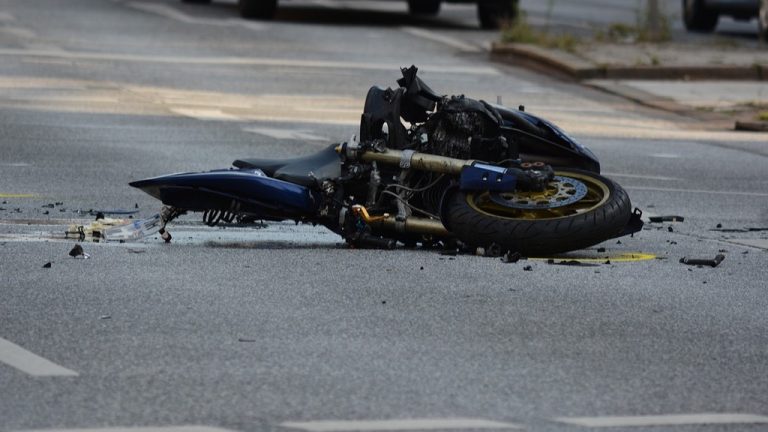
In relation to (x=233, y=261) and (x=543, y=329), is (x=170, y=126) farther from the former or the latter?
(x=543, y=329)

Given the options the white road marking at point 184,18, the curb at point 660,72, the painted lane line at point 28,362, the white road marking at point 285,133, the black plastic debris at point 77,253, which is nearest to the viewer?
the painted lane line at point 28,362

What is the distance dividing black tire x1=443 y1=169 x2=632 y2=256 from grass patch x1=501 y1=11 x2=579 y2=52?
614 inches

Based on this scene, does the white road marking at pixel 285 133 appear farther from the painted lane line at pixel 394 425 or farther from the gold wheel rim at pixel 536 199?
the painted lane line at pixel 394 425

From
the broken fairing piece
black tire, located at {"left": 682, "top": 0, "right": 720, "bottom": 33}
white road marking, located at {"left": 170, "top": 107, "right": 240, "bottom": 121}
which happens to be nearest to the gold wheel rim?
the broken fairing piece

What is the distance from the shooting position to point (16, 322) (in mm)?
7336

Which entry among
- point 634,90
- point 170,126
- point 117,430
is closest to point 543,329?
point 117,430

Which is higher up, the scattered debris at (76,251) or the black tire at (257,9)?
the scattered debris at (76,251)

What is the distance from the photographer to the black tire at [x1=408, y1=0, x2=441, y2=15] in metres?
31.9

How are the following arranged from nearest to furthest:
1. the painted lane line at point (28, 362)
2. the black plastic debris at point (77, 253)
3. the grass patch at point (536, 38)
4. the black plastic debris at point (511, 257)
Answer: the painted lane line at point (28, 362), the black plastic debris at point (77, 253), the black plastic debris at point (511, 257), the grass patch at point (536, 38)

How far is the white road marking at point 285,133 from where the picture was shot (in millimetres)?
15836

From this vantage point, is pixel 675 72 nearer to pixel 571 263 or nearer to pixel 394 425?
pixel 571 263

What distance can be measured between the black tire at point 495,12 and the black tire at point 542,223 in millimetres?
19530

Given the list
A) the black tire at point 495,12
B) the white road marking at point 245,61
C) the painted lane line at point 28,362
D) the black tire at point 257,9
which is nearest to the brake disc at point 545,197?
the painted lane line at point 28,362

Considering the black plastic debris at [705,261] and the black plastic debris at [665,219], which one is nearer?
the black plastic debris at [705,261]
